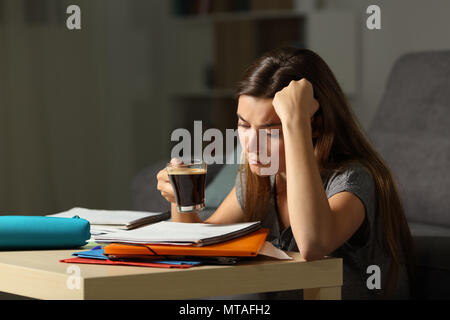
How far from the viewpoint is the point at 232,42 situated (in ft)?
13.3

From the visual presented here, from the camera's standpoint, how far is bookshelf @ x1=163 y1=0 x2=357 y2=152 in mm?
3678

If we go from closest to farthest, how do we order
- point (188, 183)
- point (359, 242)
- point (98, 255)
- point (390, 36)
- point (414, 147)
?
point (98, 255), point (188, 183), point (359, 242), point (414, 147), point (390, 36)

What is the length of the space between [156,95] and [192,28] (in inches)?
17.7

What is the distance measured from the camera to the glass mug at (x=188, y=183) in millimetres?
1404

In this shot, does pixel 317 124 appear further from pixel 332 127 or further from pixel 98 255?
pixel 98 255

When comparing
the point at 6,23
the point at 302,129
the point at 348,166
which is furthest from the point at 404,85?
the point at 6,23

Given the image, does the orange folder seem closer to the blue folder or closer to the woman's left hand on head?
the blue folder

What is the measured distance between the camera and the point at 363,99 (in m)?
3.69

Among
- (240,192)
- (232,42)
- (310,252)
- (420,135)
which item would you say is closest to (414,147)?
(420,135)

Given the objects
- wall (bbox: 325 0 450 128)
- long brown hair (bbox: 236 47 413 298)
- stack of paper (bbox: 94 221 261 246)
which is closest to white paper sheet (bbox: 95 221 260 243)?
stack of paper (bbox: 94 221 261 246)

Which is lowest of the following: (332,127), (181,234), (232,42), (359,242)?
(359,242)

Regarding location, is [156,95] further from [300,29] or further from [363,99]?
[363,99]

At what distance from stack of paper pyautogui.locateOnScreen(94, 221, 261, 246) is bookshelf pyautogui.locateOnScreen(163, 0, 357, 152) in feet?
8.12

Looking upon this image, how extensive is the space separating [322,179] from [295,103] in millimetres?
272
